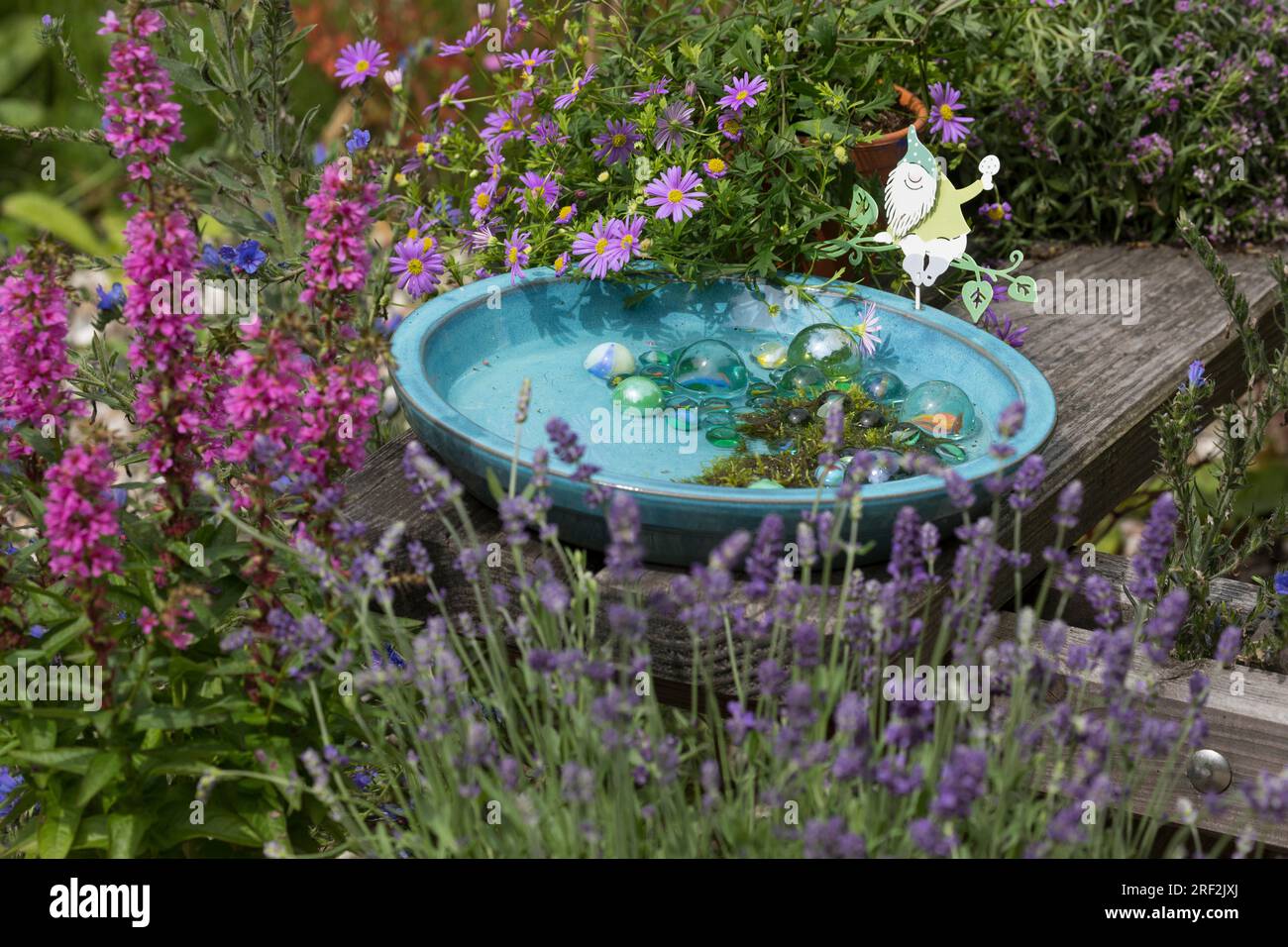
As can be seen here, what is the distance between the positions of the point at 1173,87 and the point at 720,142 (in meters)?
1.16

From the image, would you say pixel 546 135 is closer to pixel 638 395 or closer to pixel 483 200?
pixel 483 200

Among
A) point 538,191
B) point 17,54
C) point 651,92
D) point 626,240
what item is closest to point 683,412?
point 626,240

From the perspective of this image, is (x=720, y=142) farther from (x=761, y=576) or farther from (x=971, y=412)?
(x=761, y=576)

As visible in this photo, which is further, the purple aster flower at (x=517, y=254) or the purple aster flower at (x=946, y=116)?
the purple aster flower at (x=946, y=116)

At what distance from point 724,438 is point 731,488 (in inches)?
16.0

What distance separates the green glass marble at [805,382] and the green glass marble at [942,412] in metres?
0.17

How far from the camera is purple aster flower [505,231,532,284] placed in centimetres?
252

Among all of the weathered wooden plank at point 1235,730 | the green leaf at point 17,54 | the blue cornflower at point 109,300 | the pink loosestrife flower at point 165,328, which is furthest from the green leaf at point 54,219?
the weathered wooden plank at point 1235,730

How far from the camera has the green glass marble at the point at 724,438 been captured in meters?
2.30

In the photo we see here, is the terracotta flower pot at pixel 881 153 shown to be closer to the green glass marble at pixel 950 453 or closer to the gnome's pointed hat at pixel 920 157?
the gnome's pointed hat at pixel 920 157

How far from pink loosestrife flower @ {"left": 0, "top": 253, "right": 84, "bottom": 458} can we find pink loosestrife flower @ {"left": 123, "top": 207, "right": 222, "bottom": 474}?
0.11 metres

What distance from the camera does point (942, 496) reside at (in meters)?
1.92

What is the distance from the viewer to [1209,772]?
6.81ft

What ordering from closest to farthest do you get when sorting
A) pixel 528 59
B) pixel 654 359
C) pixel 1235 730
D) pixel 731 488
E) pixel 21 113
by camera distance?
pixel 731 488 < pixel 1235 730 < pixel 654 359 < pixel 528 59 < pixel 21 113
